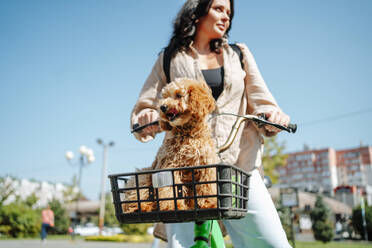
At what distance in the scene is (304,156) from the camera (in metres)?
115

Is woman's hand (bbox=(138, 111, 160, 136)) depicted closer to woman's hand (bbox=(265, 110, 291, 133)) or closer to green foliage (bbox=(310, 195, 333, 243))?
woman's hand (bbox=(265, 110, 291, 133))

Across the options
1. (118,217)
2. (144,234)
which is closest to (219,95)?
(118,217)

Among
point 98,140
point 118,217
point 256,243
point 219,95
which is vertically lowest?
point 256,243

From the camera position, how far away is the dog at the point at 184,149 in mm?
1355

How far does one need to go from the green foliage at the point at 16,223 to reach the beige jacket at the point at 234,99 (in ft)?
88.5

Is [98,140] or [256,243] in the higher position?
[98,140]

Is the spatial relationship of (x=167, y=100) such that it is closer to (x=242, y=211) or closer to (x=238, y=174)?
(x=238, y=174)

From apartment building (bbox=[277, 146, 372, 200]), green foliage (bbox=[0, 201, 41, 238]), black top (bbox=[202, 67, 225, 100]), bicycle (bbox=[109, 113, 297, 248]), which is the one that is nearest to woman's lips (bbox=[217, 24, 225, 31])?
black top (bbox=[202, 67, 225, 100])

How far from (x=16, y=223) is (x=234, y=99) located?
27.4 m

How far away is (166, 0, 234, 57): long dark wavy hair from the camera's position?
2203 millimetres

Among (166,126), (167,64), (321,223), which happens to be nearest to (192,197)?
(166,126)

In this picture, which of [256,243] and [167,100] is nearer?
[167,100]

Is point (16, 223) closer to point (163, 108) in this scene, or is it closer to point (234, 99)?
point (234, 99)

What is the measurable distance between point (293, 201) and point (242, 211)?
1392 cm
